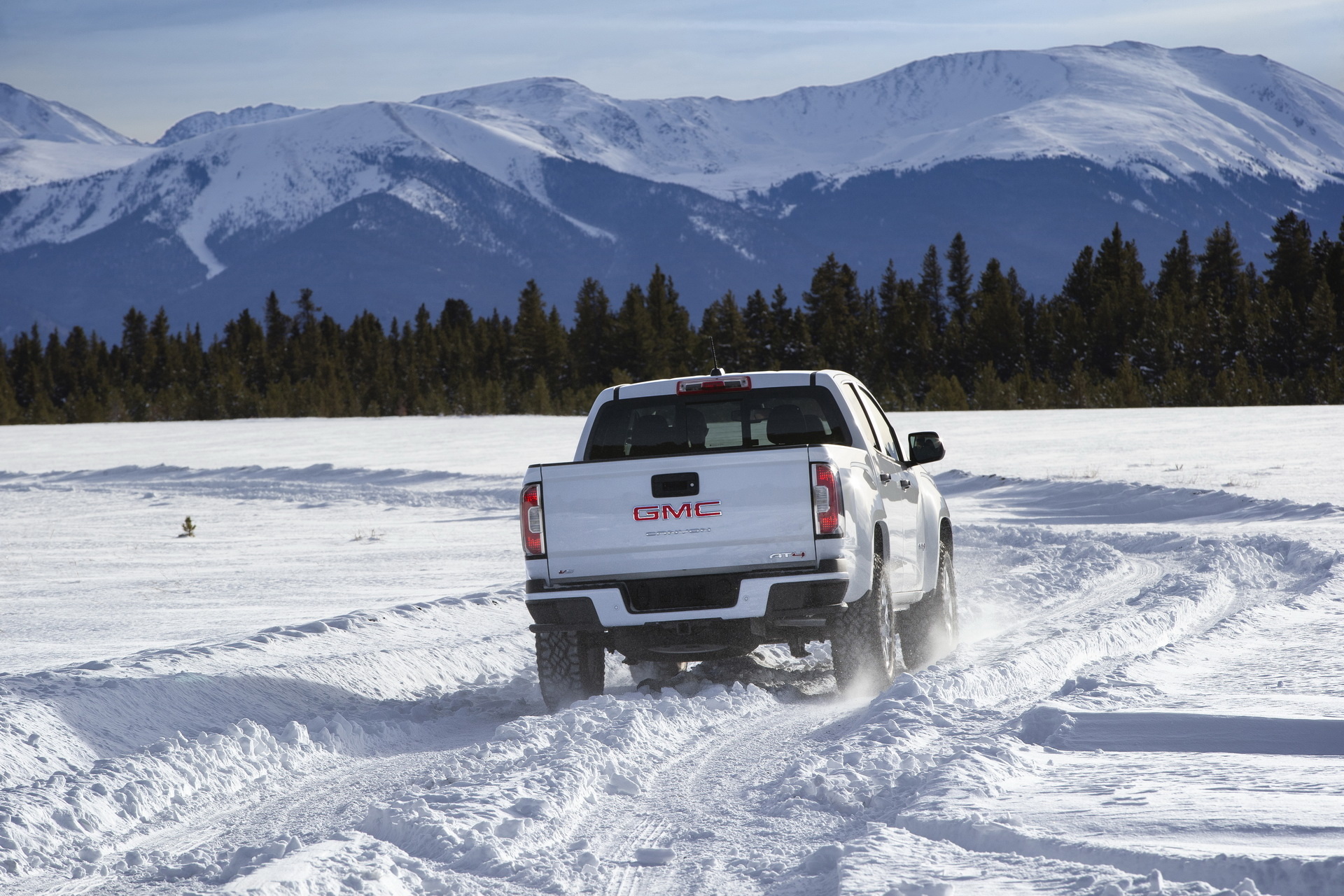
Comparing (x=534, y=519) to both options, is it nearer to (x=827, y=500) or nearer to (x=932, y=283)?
(x=827, y=500)

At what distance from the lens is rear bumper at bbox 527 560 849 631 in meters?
6.93

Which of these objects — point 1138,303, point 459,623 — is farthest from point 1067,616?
point 1138,303

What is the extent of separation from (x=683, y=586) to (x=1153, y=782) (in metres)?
2.63

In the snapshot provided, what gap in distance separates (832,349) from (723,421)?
9549cm

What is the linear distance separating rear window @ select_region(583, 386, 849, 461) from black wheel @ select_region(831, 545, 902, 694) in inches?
34.1

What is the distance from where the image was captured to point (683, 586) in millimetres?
7027

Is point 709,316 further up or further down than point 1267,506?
further up

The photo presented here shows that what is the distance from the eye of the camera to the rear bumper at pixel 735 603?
6934 mm

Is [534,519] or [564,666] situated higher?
[534,519]

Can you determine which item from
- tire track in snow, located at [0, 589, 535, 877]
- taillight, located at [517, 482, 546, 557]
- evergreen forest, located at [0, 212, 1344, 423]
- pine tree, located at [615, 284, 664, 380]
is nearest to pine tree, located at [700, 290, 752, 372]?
evergreen forest, located at [0, 212, 1344, 423]

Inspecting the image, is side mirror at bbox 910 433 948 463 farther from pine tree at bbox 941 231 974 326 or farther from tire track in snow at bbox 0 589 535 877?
pine tree at bbox 941 231 974 326

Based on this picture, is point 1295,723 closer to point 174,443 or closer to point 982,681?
point 982,681

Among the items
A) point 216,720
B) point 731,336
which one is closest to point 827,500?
point 216,720

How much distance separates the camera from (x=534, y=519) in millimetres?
7074
